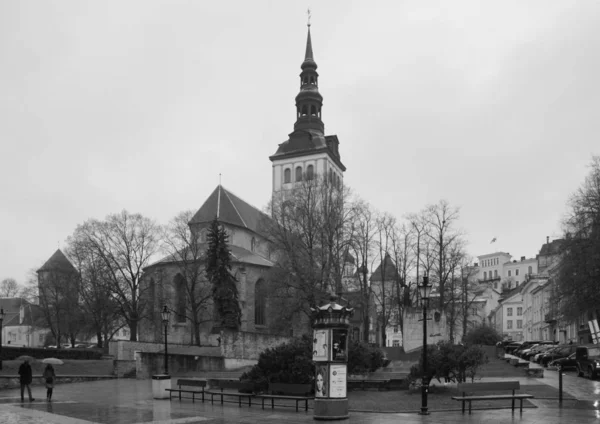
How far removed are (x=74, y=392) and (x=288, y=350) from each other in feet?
33.1

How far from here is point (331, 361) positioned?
1598cm

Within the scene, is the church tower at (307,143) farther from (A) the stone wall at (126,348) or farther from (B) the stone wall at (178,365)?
(B) the stone wall at (178,365)

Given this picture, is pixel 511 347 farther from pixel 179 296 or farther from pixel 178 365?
pixel 179 296

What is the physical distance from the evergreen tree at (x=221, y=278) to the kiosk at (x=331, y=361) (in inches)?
1256

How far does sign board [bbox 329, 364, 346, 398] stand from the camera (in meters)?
15.7

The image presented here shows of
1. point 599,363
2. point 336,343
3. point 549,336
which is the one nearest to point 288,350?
point 336,343

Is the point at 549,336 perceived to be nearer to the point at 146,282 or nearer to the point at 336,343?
the point at 146,282

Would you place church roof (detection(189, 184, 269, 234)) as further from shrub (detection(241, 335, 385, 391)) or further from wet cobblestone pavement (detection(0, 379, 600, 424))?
wet cobblestone pavement (detection(0, 379, 600, 424))

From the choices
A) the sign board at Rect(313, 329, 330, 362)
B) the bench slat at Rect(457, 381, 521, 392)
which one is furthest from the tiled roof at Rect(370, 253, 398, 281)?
the sign board at Rect(313, 329, 330, 362)

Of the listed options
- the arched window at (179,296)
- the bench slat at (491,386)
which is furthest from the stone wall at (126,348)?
the bench slat at (491,386)

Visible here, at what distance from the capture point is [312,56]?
78.6m

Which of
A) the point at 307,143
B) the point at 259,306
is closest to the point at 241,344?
the point at 259,306

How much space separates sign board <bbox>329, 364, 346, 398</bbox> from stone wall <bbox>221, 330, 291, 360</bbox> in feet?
80.2

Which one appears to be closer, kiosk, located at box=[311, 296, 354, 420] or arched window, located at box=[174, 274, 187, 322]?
kiosk, located at box=[311, 296, 354, 420]
